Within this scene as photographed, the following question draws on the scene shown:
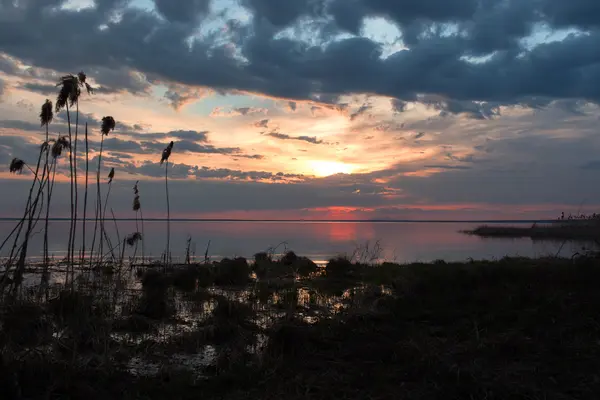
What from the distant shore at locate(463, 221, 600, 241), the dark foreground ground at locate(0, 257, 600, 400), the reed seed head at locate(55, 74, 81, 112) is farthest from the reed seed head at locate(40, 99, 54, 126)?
the distant shore at locate(463, 221, 600, 241)

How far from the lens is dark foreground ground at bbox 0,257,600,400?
5555 millimetres

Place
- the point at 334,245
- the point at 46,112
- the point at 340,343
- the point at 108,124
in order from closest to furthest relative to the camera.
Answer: the point at 340,343, the point at 46,112, the point at 108,124, the point at 334,245

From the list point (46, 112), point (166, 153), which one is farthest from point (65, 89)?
point (166, 153)

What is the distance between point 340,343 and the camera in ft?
24.4

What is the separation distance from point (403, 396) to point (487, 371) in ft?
4.13

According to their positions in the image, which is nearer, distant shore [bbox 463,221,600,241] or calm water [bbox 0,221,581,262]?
calm water [bbox 0,221,581,262]

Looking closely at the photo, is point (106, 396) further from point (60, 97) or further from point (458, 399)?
point (60, 97)

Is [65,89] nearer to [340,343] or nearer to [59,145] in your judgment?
[59,145]

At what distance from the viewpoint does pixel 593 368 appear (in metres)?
5.96

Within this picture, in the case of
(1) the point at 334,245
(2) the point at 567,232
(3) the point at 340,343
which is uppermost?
(2) the point at 567,232

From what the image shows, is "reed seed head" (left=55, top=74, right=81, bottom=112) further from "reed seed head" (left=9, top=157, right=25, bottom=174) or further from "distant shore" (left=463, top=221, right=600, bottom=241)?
"distant shore" (left=463, top=221, right=600, bottom=241)

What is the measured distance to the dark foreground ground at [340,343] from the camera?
5.55 meters

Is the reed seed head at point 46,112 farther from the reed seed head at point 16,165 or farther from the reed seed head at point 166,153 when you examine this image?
the reed seed head at point 166,153

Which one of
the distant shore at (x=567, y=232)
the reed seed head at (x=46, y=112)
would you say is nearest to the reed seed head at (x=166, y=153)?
Result: the reed seed head at (x=46, y=112)
